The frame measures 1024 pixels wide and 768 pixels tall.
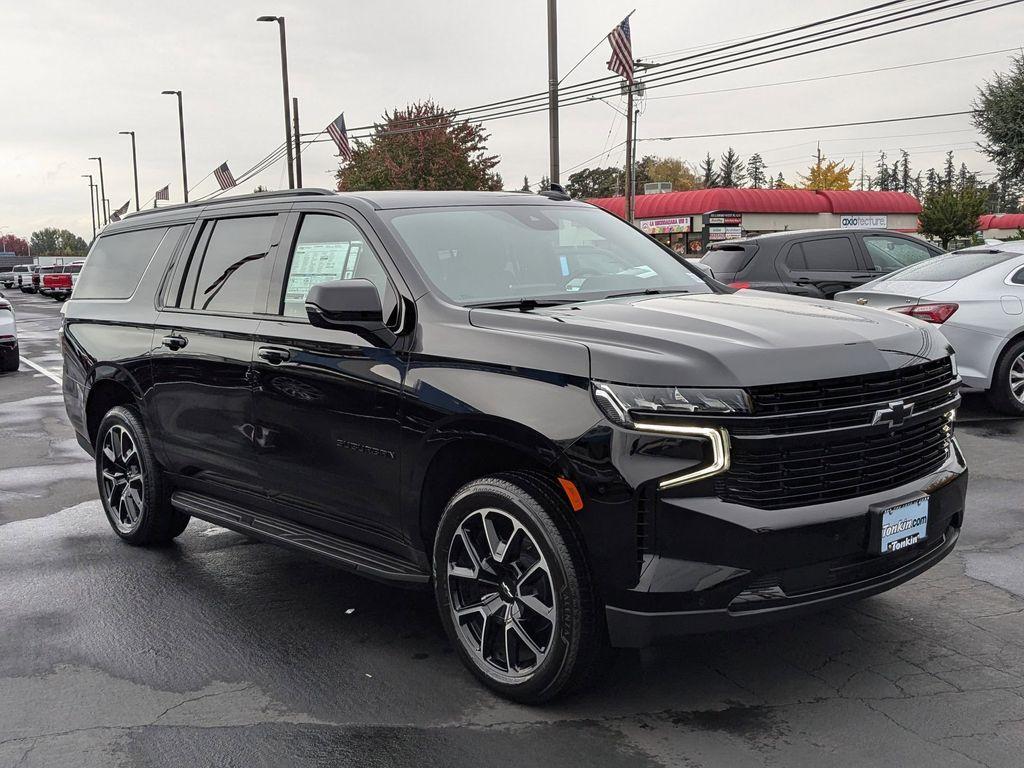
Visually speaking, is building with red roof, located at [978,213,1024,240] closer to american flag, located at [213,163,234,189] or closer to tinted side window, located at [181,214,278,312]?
american flag, located at [213,163,234,189]

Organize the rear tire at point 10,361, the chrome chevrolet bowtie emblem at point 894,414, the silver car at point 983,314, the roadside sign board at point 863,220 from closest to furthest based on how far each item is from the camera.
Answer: the chrome chevrolet bowtie emblem at point 894,414, the silver car at point 983,314, the rear tire at point 10,361, the roadside sign board at point 863,220

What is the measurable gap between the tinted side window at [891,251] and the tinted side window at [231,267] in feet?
32.6

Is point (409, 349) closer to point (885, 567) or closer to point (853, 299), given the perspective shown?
point (885, 567)

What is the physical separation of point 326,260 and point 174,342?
126cm

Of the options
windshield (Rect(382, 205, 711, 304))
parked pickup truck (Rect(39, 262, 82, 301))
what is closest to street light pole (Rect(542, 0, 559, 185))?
windshield (Rect(382, 205, 711, 304))

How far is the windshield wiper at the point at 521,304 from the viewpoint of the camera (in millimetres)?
4324

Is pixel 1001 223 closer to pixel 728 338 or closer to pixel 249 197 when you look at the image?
pixel 249 197

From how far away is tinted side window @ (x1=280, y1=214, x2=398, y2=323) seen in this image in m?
4.66

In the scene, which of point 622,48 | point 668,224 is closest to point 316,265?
point 622,48

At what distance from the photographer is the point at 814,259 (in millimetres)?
13328

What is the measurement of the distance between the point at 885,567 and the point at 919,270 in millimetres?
7439

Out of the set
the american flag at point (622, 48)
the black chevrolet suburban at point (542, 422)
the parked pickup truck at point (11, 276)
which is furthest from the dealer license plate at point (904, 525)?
the parked pickup truck at point (11, 276)

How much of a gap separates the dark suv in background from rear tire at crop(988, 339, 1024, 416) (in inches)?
140

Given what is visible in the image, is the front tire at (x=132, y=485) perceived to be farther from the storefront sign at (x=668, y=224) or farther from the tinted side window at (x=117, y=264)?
the storefront sign at (x=668, y=224)
